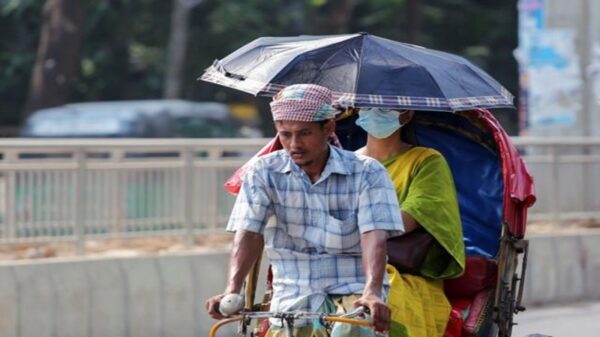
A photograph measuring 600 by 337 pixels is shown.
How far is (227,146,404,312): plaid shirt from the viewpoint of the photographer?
4469 mm

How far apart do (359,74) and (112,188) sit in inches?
204

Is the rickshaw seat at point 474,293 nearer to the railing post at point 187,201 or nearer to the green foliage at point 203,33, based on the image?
the railing post at point 187,201

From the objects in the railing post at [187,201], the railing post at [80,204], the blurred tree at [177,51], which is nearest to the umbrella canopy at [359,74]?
the railing post at [80,204]

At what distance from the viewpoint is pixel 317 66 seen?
5191 millimetres

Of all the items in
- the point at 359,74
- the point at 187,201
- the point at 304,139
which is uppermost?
the point at 359,74

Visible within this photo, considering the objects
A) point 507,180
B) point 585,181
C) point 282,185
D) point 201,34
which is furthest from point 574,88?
point 201,34

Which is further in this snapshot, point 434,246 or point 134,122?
point 134,122

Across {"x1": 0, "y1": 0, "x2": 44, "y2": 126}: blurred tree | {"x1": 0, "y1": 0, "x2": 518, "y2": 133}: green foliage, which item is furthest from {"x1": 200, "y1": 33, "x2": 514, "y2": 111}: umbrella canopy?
A: {"x1": 0, "y1": 0, "x2": 44, "y2": 126}: blurred tree

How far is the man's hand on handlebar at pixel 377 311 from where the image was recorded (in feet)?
13.9

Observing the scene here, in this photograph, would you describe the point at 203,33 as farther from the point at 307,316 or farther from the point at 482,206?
the point at 307,316

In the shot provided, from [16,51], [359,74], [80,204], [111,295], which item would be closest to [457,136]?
[359,74]

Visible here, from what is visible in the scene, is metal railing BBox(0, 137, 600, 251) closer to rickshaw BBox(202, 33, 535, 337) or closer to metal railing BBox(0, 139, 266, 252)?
metal railing BBox(0, 139, 266, 252)

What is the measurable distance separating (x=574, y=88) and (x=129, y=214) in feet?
22.2

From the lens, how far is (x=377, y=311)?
4.25m
